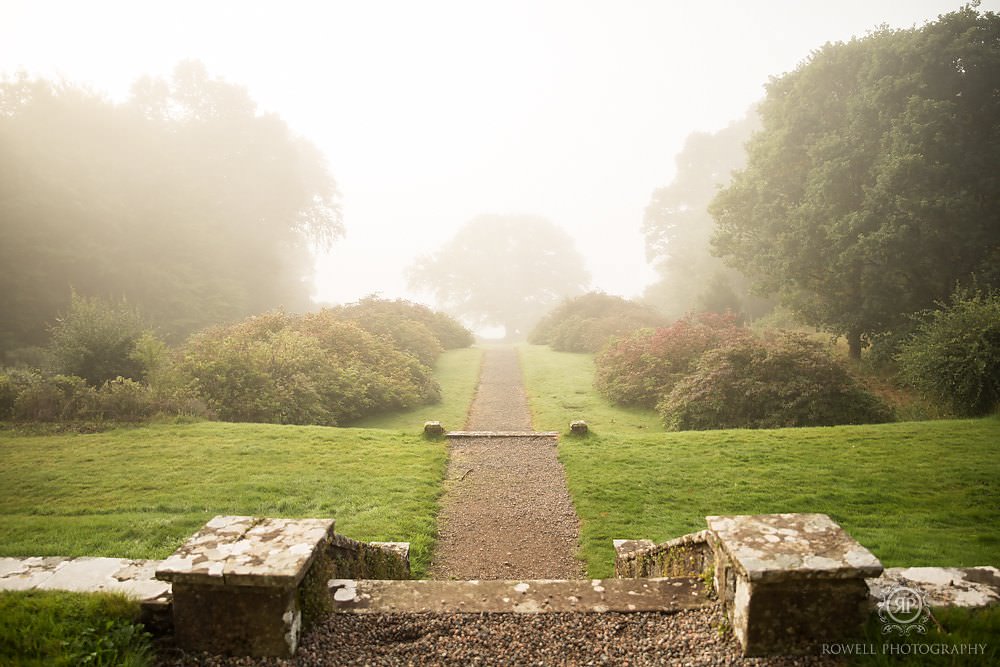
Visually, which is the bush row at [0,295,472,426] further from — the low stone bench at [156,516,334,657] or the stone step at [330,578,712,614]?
the stone step at [330,578,712,614]

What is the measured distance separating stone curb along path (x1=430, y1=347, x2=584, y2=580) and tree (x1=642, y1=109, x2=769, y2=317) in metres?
31.2

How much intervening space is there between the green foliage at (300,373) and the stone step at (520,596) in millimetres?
10790

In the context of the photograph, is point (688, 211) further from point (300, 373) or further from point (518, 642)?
point (518, 642)

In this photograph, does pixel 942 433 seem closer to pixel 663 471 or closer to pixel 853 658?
pixel 663 471

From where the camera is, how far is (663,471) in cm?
931

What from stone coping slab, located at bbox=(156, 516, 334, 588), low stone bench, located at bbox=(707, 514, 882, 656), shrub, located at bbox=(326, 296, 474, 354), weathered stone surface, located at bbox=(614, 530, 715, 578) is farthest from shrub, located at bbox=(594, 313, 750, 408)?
stone coping slab, located at bbox=(156, 516, 334, 588)

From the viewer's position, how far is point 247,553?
2.92 m

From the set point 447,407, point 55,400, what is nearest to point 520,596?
point 55,400

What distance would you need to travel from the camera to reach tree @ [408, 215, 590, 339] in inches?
2121

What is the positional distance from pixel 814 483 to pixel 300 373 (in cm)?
1250

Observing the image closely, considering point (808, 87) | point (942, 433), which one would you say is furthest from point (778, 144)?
point (942, 433)

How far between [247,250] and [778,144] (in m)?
32.9

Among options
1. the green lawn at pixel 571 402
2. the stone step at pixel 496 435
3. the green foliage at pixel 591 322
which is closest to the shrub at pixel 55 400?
the stone step at pixel 496 435

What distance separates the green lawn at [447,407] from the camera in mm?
14344
